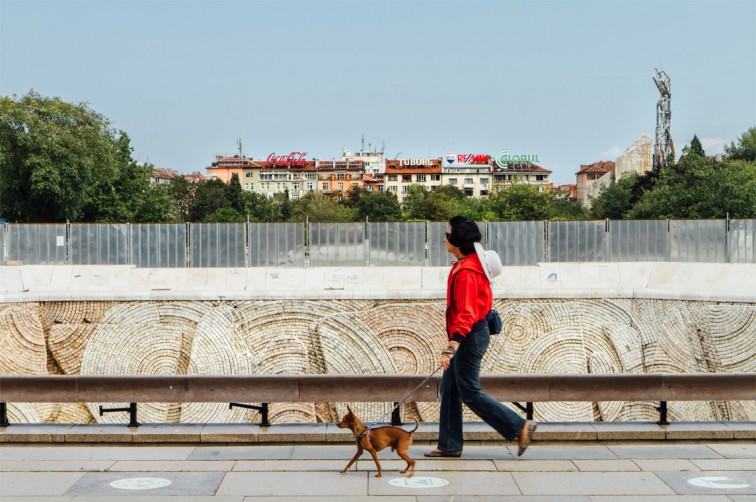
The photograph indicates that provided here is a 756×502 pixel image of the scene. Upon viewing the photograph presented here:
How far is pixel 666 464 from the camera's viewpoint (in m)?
6.96

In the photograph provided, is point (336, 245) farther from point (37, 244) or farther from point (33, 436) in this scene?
point (33, 436)

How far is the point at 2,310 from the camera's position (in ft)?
69.0

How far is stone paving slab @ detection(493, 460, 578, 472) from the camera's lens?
6.78 m

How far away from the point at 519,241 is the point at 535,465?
18091mm

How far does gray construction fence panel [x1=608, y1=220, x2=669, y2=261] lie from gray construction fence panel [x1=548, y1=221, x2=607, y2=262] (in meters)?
0.30

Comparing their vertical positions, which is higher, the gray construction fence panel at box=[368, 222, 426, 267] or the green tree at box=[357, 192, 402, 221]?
the green tree at box=[357, 192, 402, 221]

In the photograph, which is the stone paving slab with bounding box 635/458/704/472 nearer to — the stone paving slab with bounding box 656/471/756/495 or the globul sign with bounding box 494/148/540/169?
the stone paving slab with bounding box 656/471/756/495

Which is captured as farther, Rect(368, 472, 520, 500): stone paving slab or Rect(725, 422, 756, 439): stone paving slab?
Rect(725, 422, 756, 439): stone paving slab

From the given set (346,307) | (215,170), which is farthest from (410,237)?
(215,170)

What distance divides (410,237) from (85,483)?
1892 cm

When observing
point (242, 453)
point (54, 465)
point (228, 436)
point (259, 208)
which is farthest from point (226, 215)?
point (54, 465)

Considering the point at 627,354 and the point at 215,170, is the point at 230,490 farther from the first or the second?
the point at 215,170

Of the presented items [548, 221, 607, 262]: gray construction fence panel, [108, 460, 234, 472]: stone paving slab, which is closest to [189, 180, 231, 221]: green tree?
[548, 221, 607, 262]: gray construction fence panel

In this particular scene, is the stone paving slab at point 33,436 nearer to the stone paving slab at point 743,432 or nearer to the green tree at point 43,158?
the stone paving slab at point 743,432
